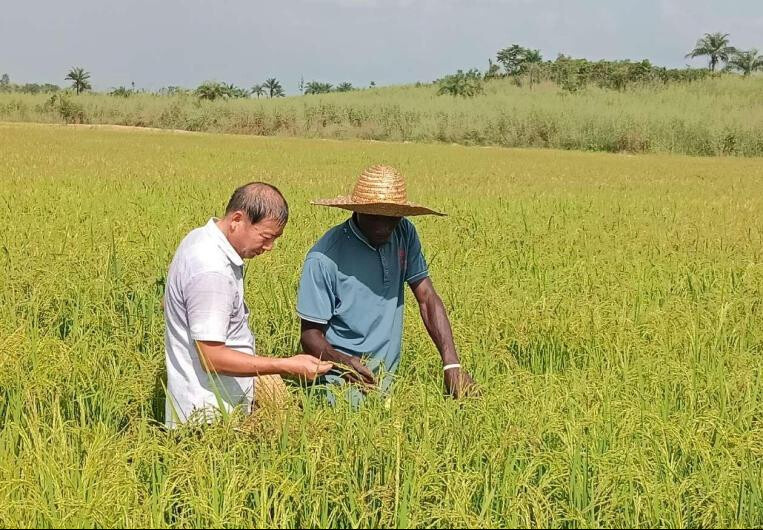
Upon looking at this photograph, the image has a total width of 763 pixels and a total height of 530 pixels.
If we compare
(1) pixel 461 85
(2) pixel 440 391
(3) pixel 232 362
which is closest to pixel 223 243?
(3) pixel 232 362

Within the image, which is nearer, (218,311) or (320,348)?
(218,311)

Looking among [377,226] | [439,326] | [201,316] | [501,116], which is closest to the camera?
[201,316]

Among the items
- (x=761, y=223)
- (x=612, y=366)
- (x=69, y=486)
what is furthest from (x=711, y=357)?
(x=761, y=223)

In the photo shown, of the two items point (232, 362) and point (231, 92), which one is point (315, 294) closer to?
point (232, 362)

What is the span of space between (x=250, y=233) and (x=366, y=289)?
627 mm

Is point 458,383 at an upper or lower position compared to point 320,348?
lower

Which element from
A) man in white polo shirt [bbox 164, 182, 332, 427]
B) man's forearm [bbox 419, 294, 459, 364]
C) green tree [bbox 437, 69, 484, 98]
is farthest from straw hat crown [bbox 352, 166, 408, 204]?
green tree [bbox 437, 69, 484, 98]

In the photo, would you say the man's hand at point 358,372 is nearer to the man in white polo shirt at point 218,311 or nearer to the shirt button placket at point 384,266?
the man in white polo shirt at point 218,311

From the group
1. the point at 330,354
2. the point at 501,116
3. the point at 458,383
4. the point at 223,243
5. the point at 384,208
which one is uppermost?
the point at 501,116

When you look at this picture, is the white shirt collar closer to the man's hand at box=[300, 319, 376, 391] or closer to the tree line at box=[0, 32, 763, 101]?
the man's hand at box=[300, 319, 376, 391]

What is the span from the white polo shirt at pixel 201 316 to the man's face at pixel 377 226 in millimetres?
551

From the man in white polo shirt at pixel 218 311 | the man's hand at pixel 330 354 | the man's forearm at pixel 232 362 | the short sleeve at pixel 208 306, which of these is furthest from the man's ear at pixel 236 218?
the man's hand at pixel 330 354

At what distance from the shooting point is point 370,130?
111ft

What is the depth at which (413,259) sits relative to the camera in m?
3.64
